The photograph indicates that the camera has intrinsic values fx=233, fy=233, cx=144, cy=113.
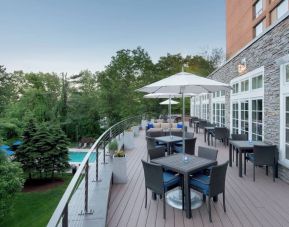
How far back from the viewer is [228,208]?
12.6 ft

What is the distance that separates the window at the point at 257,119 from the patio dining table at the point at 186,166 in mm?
3195

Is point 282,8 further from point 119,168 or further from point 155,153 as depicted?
point 119,168

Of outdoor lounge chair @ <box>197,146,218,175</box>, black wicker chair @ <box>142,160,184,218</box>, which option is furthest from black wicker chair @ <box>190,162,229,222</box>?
outdoor lounge chair @ <box>197,146,218,175</box>

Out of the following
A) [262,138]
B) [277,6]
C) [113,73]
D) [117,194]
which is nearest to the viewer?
[117,194]

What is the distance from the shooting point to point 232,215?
3.59 metres

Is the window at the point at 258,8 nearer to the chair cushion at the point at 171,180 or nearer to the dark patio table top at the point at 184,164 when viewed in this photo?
the dark patio table top at the point at 184,164

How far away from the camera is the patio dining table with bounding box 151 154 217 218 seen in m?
3.57

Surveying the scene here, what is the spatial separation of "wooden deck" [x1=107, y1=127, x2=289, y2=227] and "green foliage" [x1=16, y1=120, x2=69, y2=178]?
1097cm

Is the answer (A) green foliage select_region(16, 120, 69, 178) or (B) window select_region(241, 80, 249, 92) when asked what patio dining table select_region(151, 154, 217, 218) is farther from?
(A) green foliage select_region(16, 120, 69, 178)

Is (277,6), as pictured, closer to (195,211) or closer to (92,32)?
(92,32)

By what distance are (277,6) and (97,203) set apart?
18.6m

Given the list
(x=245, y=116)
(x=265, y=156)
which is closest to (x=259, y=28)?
(x=245, y=116)

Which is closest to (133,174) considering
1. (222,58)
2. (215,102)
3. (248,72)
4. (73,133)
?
(248,72)

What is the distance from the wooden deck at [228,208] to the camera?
3.42 meters
